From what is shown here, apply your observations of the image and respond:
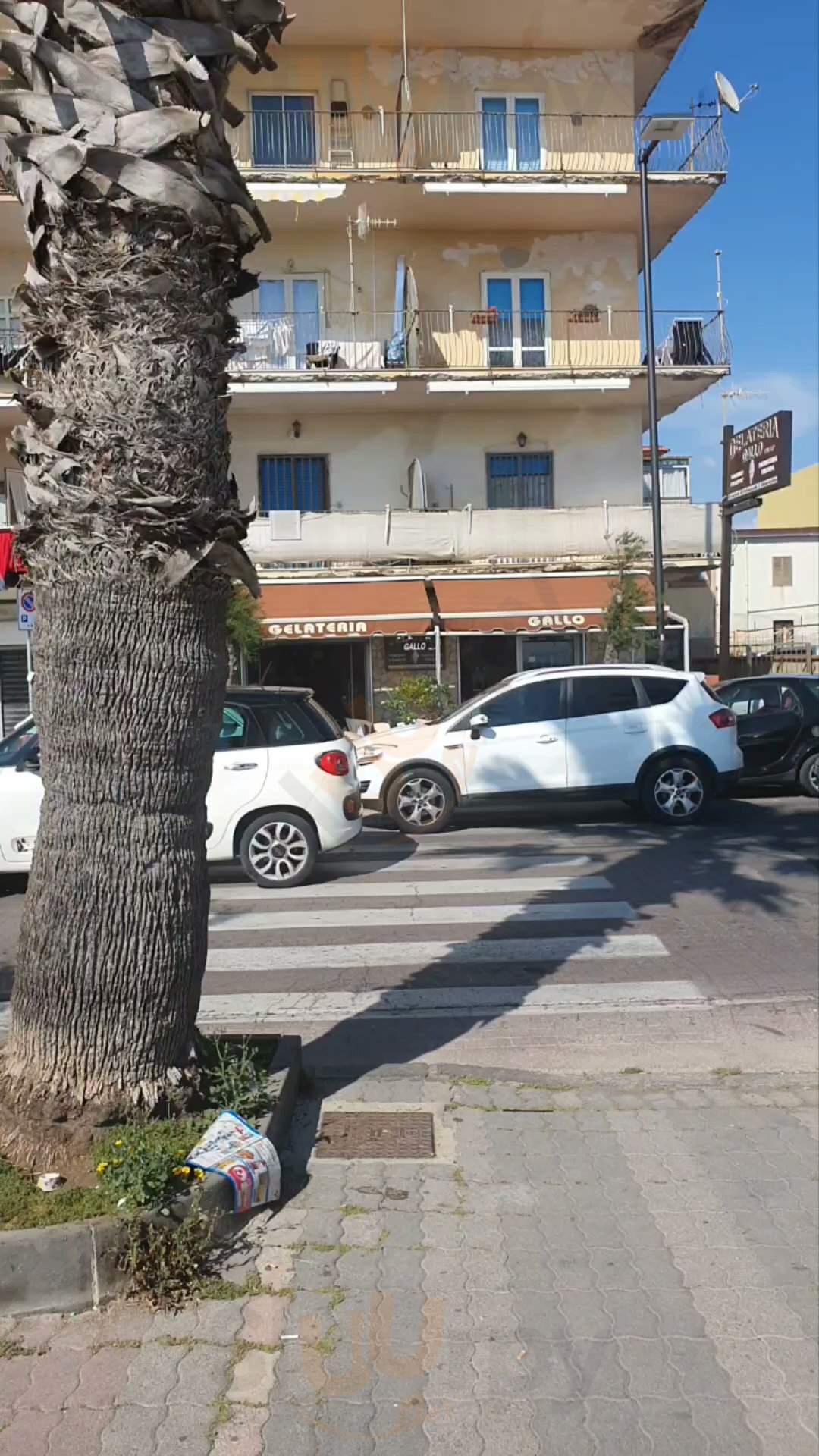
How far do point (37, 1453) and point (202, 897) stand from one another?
171 centimetres

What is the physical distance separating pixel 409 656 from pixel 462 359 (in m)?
6.02

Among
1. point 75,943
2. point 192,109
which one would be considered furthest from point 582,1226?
point 192,109

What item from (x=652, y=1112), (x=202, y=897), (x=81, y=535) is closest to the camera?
(x=81, y=535)

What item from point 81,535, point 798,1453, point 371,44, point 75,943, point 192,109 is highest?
point 371,44

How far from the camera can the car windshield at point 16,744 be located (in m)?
9.91

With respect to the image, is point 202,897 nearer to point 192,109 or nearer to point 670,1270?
point 670,1270

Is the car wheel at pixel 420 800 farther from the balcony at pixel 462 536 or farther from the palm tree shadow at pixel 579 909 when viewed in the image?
the balcony at pixel 462 536

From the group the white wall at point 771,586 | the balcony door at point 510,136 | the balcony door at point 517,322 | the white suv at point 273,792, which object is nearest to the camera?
the white suv at point 273,792

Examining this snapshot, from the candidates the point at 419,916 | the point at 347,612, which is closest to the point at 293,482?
the point at 347,612

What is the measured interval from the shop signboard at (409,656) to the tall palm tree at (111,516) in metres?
19.1

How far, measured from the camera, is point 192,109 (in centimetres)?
392

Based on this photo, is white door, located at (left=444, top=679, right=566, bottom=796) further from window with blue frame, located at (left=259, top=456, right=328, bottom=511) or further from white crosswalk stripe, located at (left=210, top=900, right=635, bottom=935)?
window with blue frame, located at (left=259, top=456, right=328, bottom=511)

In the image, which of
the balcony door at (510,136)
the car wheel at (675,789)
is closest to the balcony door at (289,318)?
the balcony door at (510,136)

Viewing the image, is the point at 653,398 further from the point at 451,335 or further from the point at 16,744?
the point at 16,744
